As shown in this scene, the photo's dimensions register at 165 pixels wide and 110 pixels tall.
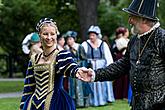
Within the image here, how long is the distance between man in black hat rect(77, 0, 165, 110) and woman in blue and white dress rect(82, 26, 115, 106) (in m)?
6.82

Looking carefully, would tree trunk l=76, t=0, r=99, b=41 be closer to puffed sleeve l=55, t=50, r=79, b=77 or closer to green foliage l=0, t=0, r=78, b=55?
green foliage l=0, t=0, r=78, b=55

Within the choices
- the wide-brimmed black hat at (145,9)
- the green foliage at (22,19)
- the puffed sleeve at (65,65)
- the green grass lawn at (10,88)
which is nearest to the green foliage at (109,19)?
the green foliage at (22,19)

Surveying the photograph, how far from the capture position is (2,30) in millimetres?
24000

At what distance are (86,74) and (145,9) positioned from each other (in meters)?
0.99

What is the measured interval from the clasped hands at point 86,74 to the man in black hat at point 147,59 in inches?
19.7

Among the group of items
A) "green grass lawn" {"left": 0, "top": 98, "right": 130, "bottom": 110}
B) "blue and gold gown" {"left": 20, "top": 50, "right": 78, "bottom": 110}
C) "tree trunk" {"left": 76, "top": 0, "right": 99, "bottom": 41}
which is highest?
"tree trunk" {"left": 76, "top": 0, "right": 99, "bottom": 41}

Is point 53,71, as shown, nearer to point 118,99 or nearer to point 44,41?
point 44,41

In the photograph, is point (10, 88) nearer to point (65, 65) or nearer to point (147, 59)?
point (65, 65)

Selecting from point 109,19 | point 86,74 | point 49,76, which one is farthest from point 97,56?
point 109,19

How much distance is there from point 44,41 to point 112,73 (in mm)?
1053

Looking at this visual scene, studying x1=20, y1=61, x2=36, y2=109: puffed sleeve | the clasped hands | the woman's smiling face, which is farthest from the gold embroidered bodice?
the clasped hands

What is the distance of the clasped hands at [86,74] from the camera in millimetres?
4910

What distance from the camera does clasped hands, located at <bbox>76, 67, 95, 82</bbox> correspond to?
16.1 feet

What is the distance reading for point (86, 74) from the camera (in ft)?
16.5
